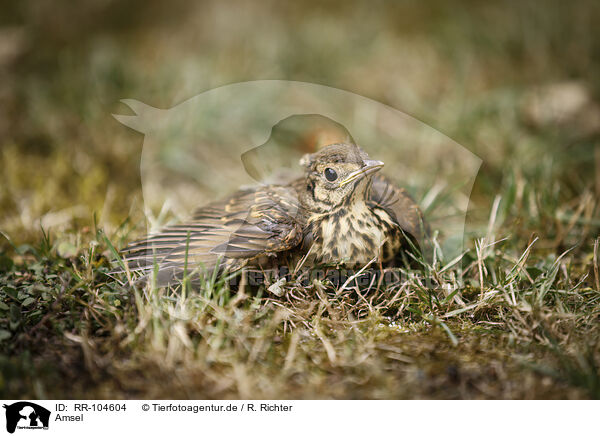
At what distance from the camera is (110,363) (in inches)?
82.0

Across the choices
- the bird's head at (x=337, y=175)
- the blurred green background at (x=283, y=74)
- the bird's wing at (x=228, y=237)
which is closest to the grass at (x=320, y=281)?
the blurred green background at (x=283, y=74)

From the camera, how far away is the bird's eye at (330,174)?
256cm

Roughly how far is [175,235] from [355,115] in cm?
249

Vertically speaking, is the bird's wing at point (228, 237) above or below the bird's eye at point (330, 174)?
below

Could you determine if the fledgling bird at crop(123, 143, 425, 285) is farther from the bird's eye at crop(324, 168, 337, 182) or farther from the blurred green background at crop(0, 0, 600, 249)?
the blurred green background at crop(0, 0, 600, 249)

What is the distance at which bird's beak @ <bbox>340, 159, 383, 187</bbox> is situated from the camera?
8.04 feet

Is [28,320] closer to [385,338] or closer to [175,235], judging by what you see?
[175,235]

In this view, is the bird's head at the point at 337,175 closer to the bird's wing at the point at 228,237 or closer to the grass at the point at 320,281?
the bird's wing at the point at 228,237

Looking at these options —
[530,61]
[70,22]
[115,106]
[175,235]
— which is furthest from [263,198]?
[70,22]
